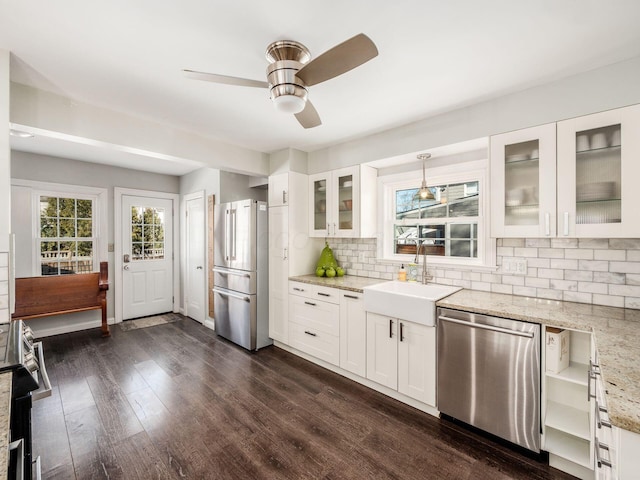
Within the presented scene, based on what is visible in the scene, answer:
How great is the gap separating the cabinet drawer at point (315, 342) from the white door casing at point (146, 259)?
2.87m

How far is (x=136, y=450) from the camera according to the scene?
6.20 feet

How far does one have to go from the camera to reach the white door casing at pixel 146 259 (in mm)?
4527

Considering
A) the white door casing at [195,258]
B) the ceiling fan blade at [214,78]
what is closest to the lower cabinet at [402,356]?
the ceiling fan blade at [214,78]

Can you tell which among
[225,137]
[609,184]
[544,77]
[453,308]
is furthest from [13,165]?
[609,184]

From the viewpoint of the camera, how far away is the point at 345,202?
327 cm

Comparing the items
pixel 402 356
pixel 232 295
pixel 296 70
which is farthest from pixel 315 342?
pixel 296 70

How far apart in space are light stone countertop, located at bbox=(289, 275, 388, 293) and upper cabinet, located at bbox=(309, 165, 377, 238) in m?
0.49

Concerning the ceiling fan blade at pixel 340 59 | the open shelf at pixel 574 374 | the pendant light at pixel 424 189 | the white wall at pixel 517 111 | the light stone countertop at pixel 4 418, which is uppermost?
the white wall at pixel 517 111

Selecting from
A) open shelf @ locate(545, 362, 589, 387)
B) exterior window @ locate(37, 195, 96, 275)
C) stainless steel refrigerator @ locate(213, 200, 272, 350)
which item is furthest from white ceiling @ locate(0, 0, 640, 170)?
exterior window @ locate(37, 195, 96, 275)

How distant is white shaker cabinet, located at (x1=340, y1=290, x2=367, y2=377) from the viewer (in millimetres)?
2684

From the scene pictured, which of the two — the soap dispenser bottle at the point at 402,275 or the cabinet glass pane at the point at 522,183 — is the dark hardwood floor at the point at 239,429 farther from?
the cabinet glass pane at the point at 522,183

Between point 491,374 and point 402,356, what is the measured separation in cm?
66

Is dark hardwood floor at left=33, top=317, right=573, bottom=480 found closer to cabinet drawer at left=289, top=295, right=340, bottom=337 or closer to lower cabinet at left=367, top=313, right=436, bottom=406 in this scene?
lower cabinet at left=367, top=313, right=436, bottom=406

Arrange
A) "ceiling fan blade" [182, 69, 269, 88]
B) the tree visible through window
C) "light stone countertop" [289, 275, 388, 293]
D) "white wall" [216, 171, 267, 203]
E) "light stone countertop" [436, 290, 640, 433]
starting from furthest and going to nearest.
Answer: the tree visible through window < "white wall" [216, 171, 267, 203] < "light stone countertop" [289, 275, 388, 293] < "ceiling fan blade" [182, 69, 269, 88] < "light stone countertop" [436, 290, 640, 433]
